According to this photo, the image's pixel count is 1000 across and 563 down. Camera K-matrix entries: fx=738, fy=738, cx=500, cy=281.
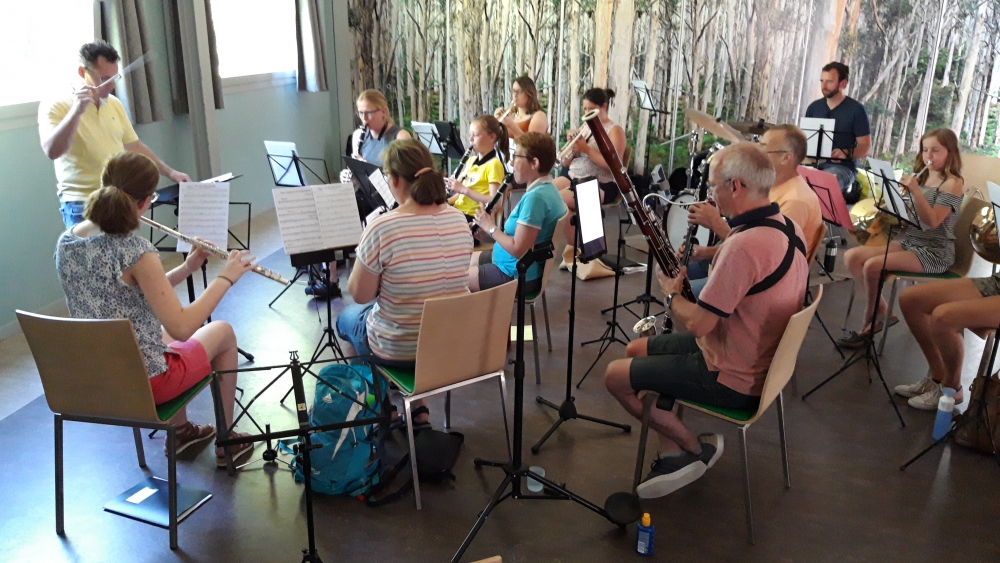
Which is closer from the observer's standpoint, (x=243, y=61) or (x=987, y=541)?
(x=987, y=541)

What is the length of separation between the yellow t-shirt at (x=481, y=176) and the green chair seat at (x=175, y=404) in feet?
6.42

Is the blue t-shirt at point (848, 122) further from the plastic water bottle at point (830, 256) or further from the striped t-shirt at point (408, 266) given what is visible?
the striped t-shirt at point (408, 266)

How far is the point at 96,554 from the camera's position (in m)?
2.46

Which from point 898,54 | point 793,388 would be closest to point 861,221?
point 793,388

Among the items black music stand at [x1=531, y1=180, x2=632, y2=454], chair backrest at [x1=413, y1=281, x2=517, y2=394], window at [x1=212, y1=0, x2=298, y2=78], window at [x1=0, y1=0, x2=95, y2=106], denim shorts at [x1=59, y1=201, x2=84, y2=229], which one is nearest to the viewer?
chair backrest at [x1=413, y1=281, x2=517, y2=394]

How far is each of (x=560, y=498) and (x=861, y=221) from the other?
2.87 metres

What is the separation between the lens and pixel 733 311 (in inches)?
98.8

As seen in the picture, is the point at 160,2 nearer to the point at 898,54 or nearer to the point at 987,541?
the point at 987,541

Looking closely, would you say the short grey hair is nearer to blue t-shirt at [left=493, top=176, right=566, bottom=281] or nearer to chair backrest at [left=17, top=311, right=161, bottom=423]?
blue t-shirt at [left=493, top=176, right=566, bottom=281]

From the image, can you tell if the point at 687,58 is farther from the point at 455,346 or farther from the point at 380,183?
the point at 455,346

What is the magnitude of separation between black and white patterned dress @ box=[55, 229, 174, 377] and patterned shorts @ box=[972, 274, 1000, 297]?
11.6ft

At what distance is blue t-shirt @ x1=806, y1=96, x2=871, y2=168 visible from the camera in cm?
589

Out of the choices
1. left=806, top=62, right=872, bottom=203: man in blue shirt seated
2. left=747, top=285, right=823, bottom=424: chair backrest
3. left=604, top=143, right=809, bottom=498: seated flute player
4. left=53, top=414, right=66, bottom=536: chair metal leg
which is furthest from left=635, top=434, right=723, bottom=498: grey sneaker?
left=806, top=62, right=872, bottom=203: man in blue shirt seated

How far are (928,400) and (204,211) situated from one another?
3.53 metres
